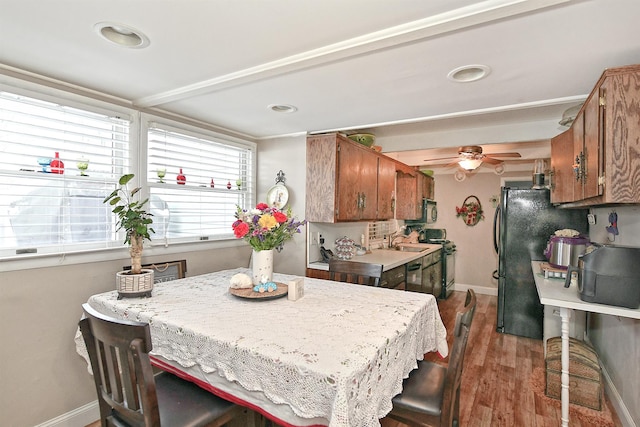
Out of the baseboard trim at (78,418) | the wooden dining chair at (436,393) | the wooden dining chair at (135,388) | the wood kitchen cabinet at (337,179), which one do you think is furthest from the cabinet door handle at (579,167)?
the baseboard trim at (78,418)

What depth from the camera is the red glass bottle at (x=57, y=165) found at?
207 centimetres

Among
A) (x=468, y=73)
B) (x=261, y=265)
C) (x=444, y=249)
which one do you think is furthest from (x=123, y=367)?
(x=444, y=249)

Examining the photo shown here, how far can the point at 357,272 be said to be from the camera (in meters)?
2.42

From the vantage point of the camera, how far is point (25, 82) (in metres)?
1.95

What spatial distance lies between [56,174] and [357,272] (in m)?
2.09

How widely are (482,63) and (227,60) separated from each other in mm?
1392

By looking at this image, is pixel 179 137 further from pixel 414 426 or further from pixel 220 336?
pixel 414 426

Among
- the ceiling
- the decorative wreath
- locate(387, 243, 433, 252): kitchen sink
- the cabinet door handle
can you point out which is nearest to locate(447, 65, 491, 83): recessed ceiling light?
the ceiling

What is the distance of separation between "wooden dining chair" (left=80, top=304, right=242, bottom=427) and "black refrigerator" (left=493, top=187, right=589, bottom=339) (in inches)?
139

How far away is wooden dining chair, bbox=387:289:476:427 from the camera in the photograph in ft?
4.54

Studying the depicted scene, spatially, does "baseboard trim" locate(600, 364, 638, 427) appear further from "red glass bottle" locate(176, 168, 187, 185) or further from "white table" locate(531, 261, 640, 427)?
"red glass bottle" locate(176, 168, 187, 185)

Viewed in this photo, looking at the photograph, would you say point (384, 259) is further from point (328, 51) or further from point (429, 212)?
point (429, 212)

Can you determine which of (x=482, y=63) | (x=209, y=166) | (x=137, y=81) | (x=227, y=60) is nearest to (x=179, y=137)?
(x=209, y=166)

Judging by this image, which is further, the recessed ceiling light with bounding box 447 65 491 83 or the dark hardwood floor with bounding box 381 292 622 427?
the dark hardwood floor with bounding box 381 292 622 427
